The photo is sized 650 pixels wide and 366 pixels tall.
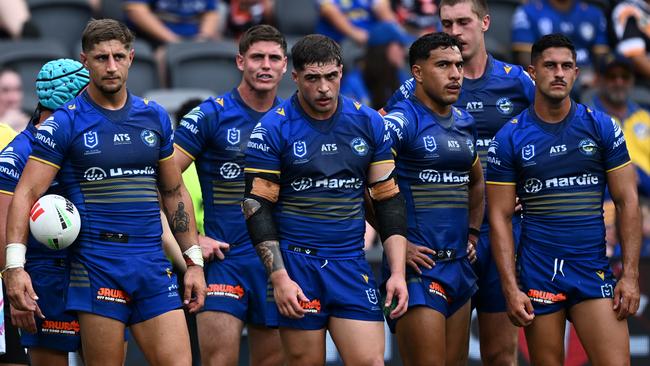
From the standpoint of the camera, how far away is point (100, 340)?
759 cm

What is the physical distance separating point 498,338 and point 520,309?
0.94 meters

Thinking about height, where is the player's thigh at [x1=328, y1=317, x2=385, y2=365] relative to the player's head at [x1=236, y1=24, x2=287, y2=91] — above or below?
below

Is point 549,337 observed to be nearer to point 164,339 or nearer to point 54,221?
point 164,339

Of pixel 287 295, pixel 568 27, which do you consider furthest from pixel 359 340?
pixel 568 27

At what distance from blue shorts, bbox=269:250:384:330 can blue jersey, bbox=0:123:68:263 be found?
1490 mm

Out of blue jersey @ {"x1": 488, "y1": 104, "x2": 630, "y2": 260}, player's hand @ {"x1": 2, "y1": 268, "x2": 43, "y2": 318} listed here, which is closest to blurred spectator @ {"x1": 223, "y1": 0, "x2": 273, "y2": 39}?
blue jersey @ {"x1": 488, "y1": 104, "x2": 630, "y2": 260}

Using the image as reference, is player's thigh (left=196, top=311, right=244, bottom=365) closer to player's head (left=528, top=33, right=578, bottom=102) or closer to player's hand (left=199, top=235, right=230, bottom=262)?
player's hand (left=199, top=235, right=230, bottom=262)

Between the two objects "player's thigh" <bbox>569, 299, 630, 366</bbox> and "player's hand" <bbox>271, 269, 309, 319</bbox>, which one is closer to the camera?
"player's hand" <bbox>271, 269, 309, 319</bbox>

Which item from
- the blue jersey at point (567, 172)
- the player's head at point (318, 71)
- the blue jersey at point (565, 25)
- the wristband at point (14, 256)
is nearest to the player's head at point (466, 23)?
the blue jersey at point (567, 172)

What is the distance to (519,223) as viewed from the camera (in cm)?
904

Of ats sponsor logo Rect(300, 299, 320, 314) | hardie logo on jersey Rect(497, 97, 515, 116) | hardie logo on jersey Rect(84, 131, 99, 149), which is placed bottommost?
ats sponsor logo Rect(300, 299, 320, 314)

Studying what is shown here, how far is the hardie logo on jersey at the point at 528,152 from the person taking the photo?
328 inches

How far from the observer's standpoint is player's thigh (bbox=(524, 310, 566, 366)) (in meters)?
8.28

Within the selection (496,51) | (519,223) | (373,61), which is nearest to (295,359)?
(519,223)
